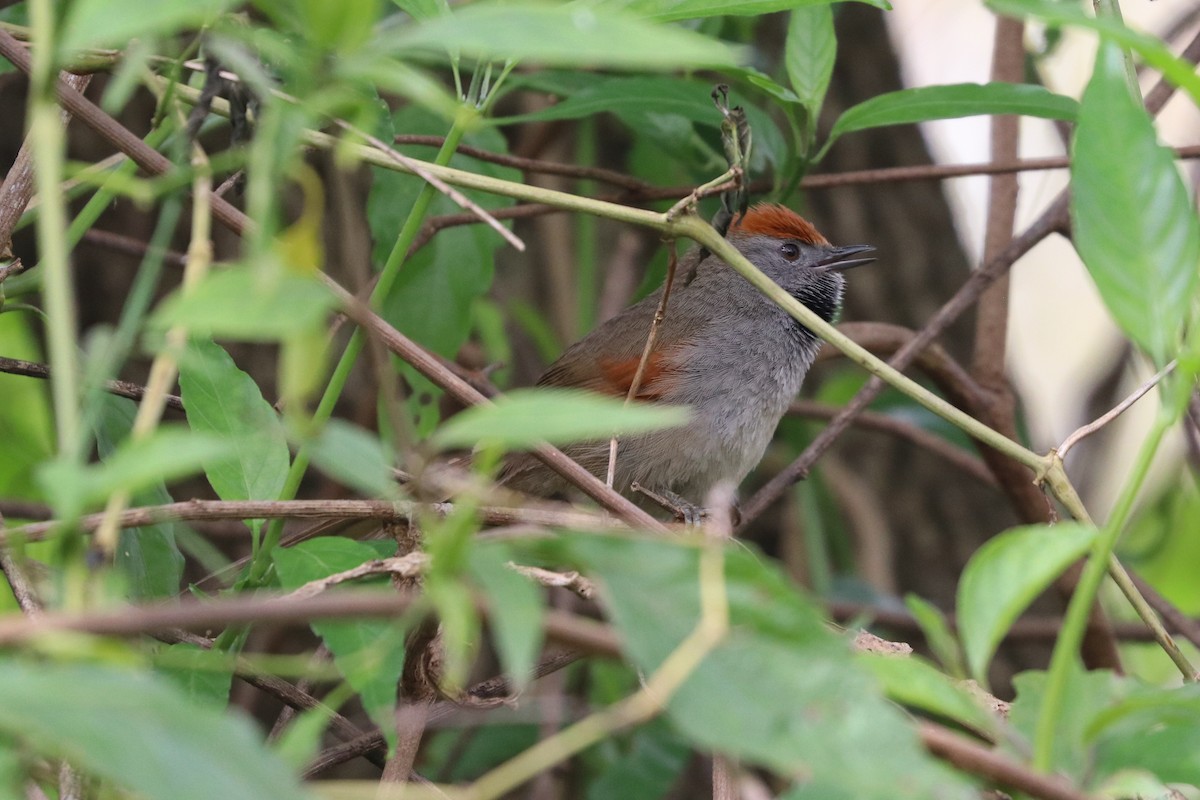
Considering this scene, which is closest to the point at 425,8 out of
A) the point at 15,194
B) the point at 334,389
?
the point at 334,389

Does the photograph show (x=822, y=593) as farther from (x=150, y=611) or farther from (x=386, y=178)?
(x=150, y=611)

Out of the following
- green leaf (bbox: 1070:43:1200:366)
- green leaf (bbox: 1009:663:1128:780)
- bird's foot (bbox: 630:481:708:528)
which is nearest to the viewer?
green leaf (bbox: 1009:663:1128:780)

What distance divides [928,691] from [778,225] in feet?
12.1

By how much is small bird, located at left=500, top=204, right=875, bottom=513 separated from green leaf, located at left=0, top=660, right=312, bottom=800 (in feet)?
9.31

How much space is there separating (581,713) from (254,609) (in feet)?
→ 8.67

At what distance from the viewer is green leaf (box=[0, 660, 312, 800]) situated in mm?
868

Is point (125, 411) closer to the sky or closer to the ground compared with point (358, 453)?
closer to the ground

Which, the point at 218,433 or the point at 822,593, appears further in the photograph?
the point at 822,593

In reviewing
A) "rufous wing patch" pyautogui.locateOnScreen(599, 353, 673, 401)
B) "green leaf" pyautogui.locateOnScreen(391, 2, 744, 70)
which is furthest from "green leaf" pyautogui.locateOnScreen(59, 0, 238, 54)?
"rufous wing patch" pyautogui.locateOnScreen(599, 353, 673, 401)

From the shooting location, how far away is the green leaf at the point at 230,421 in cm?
181

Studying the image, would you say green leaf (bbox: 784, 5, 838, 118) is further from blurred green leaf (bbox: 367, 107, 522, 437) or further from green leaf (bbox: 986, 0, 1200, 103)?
green leaf (bbox: 986, 0, 1200, 103)

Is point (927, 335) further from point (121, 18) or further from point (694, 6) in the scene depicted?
point (121, 18)

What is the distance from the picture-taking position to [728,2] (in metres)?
1.98

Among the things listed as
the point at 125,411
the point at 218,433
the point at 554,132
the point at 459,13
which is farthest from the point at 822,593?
the point at 459,13
